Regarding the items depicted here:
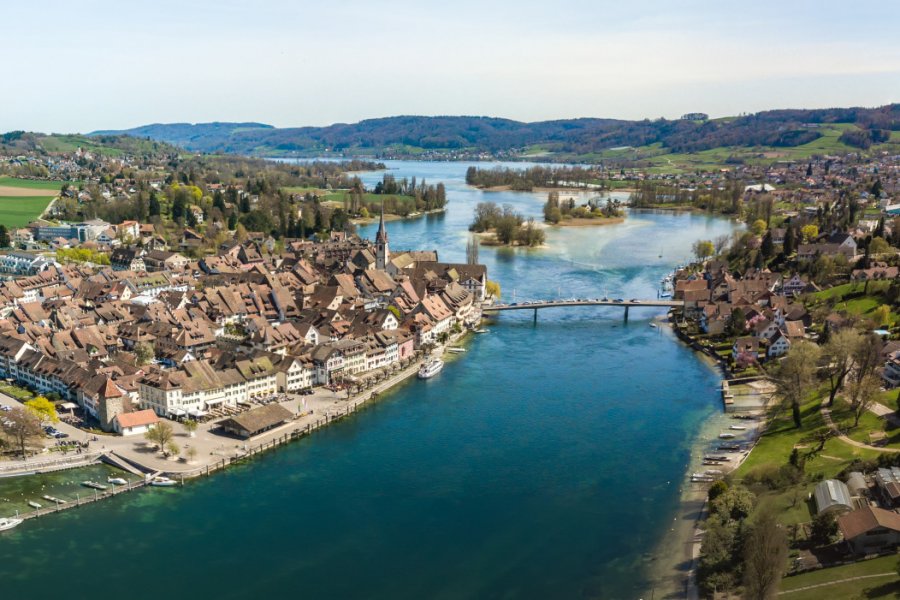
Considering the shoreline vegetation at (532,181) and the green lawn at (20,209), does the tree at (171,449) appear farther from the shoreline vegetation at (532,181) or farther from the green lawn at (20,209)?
the shoreline vegetation at (532,181)

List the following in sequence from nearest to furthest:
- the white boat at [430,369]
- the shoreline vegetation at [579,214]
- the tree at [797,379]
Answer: the tree at [797,379] → the white boat at [430,369] → the shoreline vegetation at [579,214]

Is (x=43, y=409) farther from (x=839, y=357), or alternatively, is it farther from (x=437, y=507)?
(x=839, y=357)

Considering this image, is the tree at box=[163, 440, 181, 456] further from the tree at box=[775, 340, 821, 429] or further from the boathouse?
the tree at box=[775, 340, 821, 429]

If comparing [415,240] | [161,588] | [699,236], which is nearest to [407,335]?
[161,588]

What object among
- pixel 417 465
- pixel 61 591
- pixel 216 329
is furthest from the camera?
→ pixel 216 329

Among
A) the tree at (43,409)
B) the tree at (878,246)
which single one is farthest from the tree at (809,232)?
the tree at (43,409)

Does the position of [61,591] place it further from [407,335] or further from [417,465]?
[407,335]

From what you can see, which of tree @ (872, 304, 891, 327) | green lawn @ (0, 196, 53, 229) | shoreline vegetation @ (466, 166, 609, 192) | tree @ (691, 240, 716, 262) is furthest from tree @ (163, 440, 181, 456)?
shoreline vegetation @ (466, 166, 609, 192)
